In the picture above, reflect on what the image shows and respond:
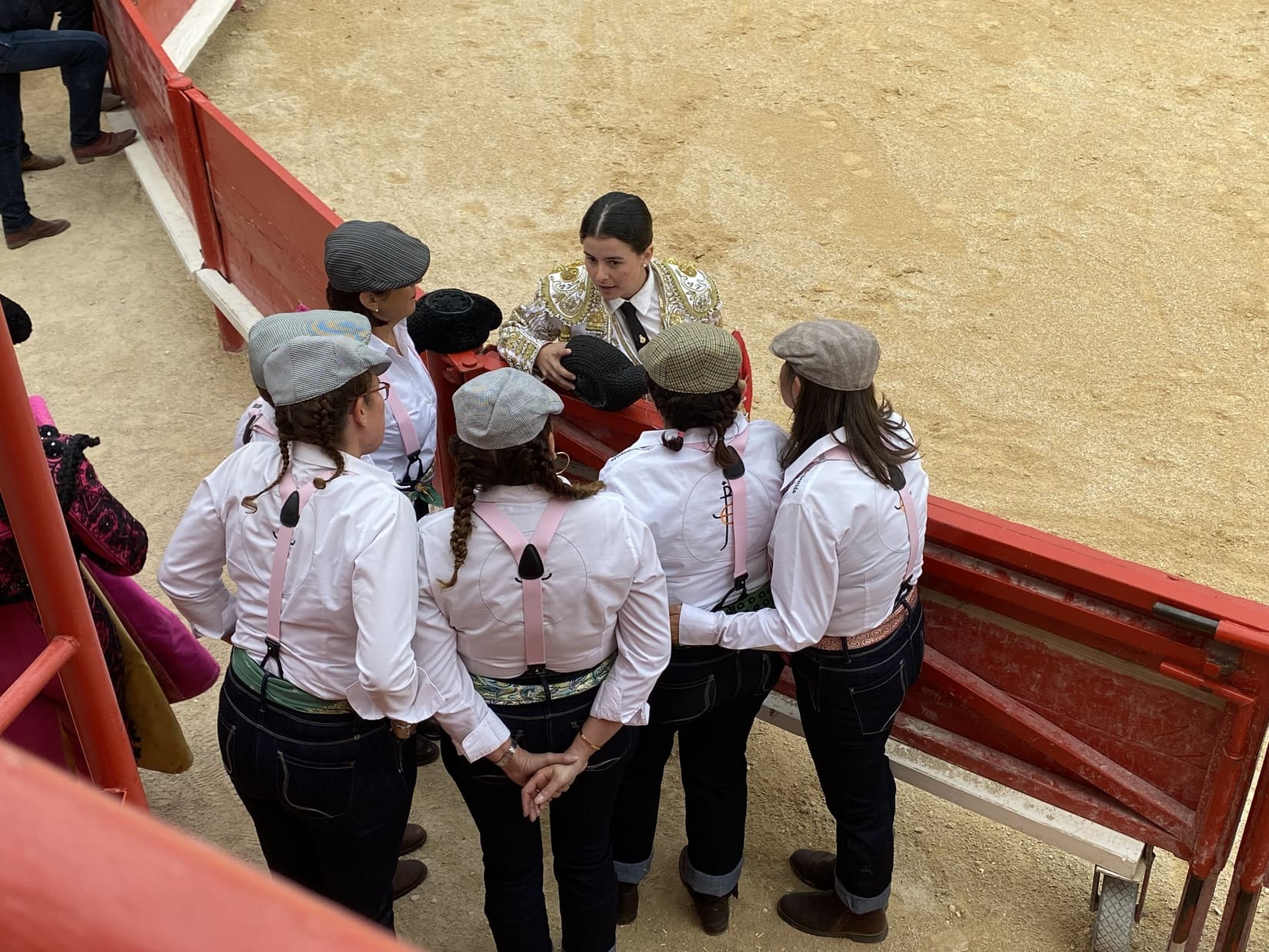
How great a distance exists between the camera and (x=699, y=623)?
286 centimetres

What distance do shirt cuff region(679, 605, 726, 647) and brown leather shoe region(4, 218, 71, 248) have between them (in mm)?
6031

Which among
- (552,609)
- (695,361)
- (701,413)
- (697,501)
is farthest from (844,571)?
(552,609)

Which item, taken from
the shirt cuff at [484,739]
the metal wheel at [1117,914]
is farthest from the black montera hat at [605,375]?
the metal wheel at [1117,914]

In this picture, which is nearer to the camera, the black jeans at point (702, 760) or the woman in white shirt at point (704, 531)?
the woman in white shirt at point (704, 531)

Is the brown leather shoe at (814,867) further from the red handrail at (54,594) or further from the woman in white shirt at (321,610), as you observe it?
the red handrail at (54,594)

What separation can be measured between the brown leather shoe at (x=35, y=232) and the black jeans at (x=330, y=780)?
561 centimetres

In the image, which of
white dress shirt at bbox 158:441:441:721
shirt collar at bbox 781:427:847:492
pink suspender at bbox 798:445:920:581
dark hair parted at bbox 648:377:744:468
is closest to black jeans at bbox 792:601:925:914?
pink suspender at bbox 798:445:920:581

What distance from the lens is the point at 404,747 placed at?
281cm

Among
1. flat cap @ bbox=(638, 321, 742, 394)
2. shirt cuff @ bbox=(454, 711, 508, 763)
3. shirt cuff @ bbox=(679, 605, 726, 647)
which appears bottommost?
shirt cuff @ bbox=(454, 711, 508, 763)

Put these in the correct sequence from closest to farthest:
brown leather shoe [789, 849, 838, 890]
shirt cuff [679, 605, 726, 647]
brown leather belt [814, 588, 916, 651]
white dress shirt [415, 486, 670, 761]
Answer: white dress shirt [415, 486, 670, 761], shirt cuff [679, 605, 726, 647], brown leather belt [814, 588, 916, 651], brown leather shoe [789, 849, 838, 890]

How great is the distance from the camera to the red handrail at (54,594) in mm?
1602

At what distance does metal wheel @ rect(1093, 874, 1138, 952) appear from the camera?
3.35 meters

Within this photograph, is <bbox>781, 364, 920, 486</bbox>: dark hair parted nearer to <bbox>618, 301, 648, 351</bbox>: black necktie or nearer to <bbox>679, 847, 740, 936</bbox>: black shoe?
<bbox>618, 301, 648, 351</bbox>: black necktie

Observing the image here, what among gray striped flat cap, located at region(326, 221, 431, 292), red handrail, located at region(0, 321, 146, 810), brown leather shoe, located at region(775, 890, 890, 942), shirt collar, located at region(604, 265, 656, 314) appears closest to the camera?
red handrail, located at region(0, 321, 146, 810)
